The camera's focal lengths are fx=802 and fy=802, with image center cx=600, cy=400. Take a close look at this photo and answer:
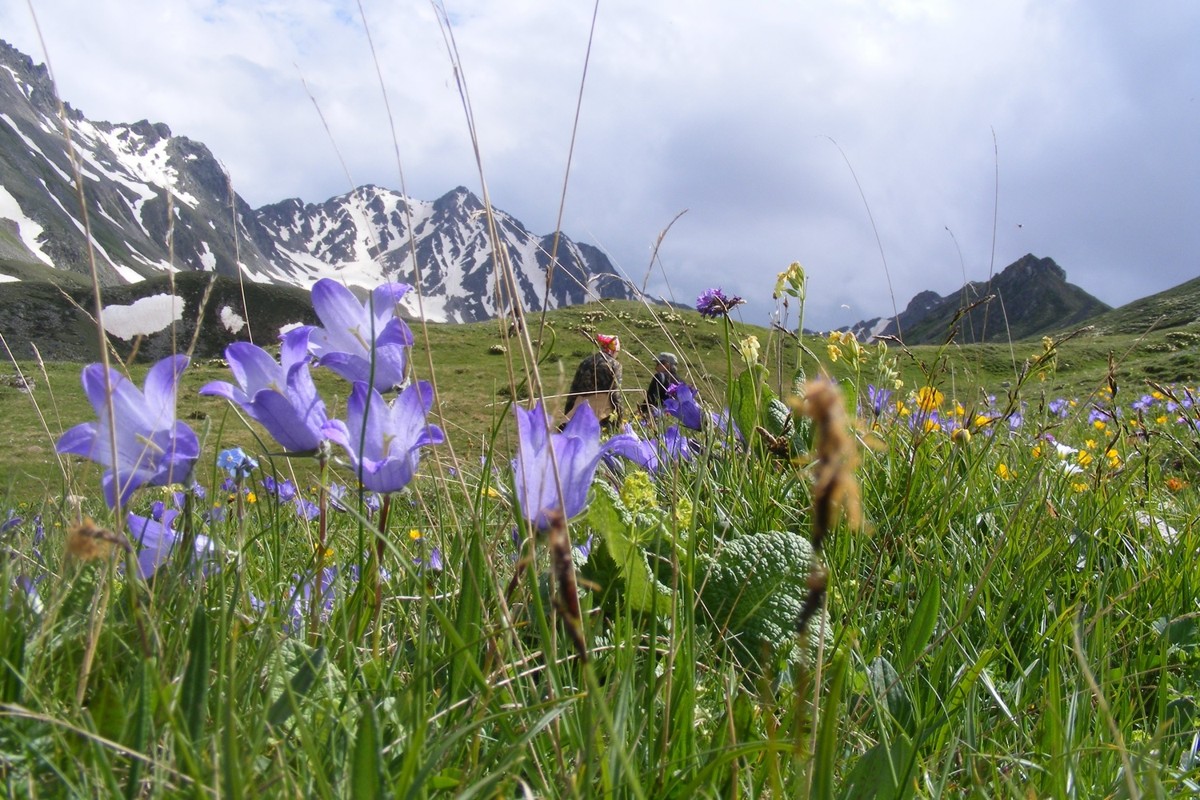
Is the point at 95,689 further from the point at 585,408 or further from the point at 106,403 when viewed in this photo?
the point at 585,408

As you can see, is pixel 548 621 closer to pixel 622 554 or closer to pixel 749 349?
pixel 622 554

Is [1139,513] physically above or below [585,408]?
below

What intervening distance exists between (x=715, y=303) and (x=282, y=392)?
6.33 feet

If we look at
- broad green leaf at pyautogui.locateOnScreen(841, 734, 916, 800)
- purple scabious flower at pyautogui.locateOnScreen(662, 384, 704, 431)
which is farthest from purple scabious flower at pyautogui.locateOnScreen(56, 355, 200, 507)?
purple scabious flower at pyautogui.locateOnScreen(662, 384, 704, 431)

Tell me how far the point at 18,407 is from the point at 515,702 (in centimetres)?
3590

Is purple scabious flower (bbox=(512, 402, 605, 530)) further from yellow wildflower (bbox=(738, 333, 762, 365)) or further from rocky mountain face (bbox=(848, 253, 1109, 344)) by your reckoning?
rocky mountain face (bbox=(848, 253, 1109, 344))

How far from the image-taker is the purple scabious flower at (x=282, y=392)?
50.4 inches

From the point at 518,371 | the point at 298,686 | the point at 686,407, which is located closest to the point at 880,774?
the point at 298,686

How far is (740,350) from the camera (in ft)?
9.84

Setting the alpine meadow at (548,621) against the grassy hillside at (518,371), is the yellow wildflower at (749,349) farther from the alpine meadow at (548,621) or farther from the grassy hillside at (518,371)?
the alpine meadow at (548,621)

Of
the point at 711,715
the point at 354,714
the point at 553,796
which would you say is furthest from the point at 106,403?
the point at 711,715

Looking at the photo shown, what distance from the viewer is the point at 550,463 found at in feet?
4.24

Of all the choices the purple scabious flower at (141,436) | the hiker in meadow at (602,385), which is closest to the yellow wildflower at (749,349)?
the hiker in meadow at (602,385)

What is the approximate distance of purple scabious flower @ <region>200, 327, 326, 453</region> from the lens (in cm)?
128
